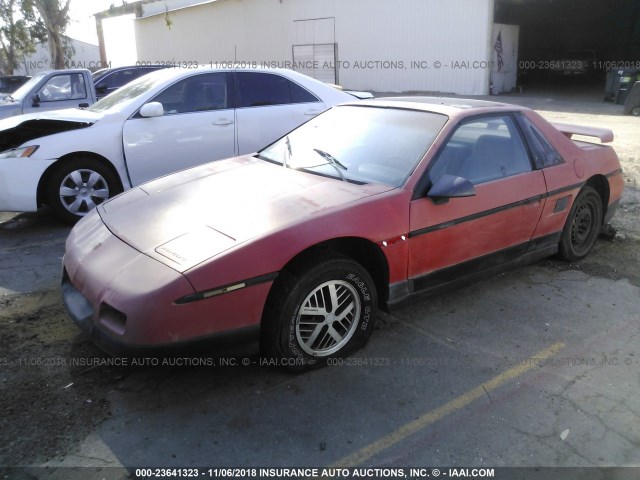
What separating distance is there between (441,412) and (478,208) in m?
1.44

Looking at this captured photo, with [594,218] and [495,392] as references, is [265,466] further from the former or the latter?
[594,218]

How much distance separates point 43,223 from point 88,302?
352 centimetres

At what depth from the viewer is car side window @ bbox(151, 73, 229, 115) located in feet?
19.0

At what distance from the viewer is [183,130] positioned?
5.77m

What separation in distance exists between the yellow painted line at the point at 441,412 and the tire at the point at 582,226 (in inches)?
55.4

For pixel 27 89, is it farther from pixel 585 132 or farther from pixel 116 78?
pixel 585 132

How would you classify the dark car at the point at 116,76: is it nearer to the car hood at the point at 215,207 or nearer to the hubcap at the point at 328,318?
the car hood at the point at 215,207

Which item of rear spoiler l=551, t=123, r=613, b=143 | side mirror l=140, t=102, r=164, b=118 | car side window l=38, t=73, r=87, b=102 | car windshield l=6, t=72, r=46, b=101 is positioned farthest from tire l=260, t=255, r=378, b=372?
car windshield l=6, t=72, r=46, b=101

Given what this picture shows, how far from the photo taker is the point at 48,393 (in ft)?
9.15

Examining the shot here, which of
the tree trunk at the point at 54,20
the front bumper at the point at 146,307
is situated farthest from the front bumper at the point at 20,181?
the tree trunk at the point at 54,20

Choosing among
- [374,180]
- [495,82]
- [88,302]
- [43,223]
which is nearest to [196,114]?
[43,223]

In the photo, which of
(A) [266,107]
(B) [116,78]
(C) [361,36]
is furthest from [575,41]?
(A) [266,107]

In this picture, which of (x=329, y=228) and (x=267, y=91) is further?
(x=267, y=91)

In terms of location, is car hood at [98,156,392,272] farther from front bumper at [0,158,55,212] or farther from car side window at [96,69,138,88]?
car side window at [96,69,138,88]
